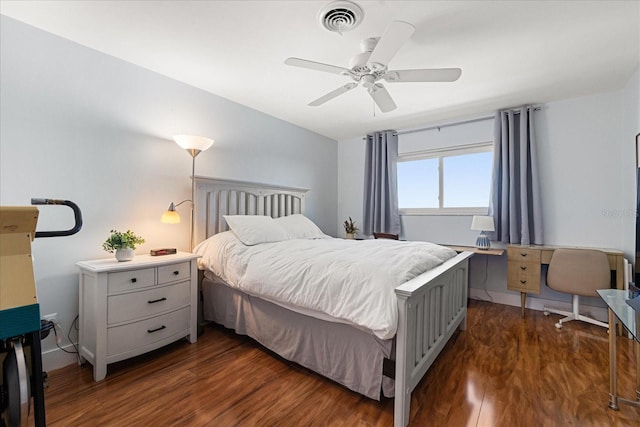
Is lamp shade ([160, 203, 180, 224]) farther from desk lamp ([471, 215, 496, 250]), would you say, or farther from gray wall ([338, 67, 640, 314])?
gray wall ([338, 67, 640, 314])

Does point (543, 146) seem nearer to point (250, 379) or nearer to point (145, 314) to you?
point (250, 379)

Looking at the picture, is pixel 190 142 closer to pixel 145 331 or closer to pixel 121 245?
pixel 121 245

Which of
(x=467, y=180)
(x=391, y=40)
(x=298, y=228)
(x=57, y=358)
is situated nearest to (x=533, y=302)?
(x=467, y=180)

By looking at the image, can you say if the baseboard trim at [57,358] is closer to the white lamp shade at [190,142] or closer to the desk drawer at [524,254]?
the white lamp shade at [190,142]

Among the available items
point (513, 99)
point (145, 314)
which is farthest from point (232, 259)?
point (513, 99)

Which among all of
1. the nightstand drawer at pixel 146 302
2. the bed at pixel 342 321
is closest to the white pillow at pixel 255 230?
the bed at pixel 342 321

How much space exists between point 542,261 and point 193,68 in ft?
13.0

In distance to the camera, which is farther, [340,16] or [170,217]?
[170,217]

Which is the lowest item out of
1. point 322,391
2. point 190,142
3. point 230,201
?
point 322,391

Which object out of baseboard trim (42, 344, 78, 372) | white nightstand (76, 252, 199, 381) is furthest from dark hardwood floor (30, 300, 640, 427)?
white nightstand (76, 252, 199, 381)

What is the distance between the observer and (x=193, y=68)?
8.13 ft

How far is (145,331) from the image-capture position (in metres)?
2.03

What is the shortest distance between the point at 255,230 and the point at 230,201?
0.60 m

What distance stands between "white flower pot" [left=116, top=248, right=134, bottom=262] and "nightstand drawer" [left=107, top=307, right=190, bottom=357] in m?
0.48
